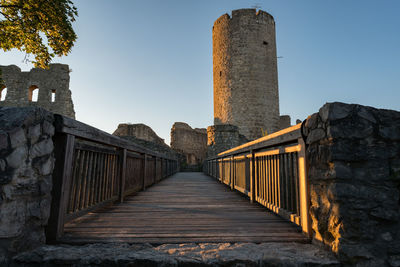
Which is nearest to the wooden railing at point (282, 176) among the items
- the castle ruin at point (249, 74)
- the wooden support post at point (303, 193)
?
the wooden support post at point (303, 193)

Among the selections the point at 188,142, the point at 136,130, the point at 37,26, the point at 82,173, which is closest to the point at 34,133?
the point at 82,173

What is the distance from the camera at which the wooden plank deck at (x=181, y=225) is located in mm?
1911

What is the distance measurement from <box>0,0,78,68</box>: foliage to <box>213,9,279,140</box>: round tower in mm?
12447

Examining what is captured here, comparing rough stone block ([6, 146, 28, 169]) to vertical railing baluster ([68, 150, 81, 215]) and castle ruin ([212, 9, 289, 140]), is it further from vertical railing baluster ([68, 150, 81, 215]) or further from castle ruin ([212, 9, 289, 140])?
castle ruin ([212, 9, 289, 140])

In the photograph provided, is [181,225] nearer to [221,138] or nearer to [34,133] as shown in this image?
[34,133]

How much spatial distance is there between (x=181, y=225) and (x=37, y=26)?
298 inches

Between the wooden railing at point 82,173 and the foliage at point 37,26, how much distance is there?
533 cm

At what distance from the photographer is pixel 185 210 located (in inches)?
119

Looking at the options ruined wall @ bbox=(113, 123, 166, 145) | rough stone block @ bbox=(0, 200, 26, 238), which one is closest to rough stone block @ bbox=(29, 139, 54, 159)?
rough stone block @ bbox=(0, 200, 26, 238)

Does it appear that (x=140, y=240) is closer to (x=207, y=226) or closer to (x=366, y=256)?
(x=207, y=226)

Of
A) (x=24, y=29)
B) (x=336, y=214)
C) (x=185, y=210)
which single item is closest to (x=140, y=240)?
(x=185, y=210)

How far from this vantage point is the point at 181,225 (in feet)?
7.55

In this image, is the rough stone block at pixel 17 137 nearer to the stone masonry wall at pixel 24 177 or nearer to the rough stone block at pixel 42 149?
the stone masonry wall at pixel 24 177

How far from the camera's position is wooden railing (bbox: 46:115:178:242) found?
74.9 inches
